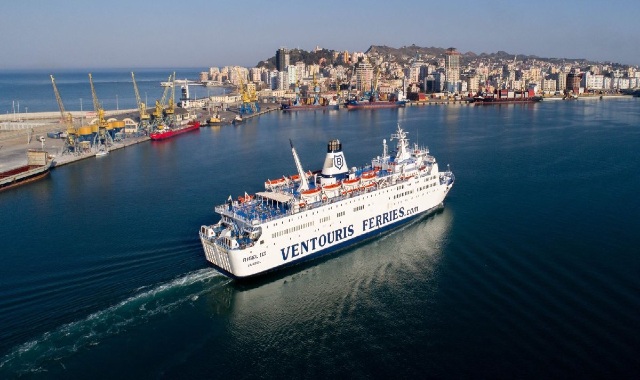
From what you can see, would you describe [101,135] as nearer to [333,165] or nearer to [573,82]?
[333,165]

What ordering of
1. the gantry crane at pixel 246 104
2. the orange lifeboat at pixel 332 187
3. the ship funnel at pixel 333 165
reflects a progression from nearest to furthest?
the orange lifeboat at pixel 332 187, the ship funnel at pixel 333 165, the gantry crane at pixel 246 104

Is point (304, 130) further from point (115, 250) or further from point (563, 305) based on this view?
point (563, 305)

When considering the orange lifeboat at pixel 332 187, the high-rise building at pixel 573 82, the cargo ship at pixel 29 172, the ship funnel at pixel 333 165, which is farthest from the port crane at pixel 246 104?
the high-rise building at pixel 573 82

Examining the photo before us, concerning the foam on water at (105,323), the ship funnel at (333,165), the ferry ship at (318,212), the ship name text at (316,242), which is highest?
the ship funnel at (333,165)

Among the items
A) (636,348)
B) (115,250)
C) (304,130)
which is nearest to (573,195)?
(636,348)

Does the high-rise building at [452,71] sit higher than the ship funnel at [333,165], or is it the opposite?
the high-rise building at [452,71]

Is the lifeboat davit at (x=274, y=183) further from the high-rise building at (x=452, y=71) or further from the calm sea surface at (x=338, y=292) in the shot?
the high-rise building at (x=452, y=71)

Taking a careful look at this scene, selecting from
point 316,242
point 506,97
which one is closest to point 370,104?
point 506,97

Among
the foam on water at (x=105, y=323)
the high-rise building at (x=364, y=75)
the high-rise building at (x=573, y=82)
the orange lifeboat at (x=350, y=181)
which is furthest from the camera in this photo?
the high-rise building at (x=573, y=82)
